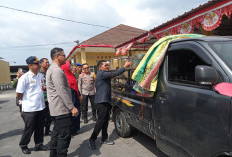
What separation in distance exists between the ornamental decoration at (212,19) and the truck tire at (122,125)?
3151 millimetres

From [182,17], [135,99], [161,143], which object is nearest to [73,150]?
[135,99]

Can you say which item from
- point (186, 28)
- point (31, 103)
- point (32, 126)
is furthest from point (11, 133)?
point (186, 28)

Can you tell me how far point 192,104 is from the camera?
1792 millimetres

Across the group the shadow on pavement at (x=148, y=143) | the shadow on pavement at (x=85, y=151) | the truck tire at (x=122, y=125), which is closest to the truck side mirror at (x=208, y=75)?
the shadow on pavement at (x=148, y=143)

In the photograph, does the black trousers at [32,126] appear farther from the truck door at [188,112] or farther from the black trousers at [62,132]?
the truck door at [188,112]

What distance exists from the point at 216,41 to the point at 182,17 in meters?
3.20

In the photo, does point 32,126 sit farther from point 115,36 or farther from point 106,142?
point 115,36

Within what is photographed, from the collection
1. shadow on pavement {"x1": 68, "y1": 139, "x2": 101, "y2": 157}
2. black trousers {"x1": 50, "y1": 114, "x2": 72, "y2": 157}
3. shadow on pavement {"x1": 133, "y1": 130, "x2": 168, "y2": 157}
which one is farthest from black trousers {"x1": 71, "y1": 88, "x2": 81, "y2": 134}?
shadow on pavement {"x1": 133, "y1": 130, "x2": 168, "y2": 157}

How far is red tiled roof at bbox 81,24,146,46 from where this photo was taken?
14484 mm

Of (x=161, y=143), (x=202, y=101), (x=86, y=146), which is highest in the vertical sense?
(x=202, y=101)

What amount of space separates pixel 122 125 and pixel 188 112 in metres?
2.14

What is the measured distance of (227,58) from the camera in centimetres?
167

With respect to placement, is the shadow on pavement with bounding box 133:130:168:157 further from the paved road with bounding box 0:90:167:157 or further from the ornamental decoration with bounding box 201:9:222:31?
the ornamental decoration with bounding box 201:9:222:31

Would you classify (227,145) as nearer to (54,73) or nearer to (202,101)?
(202,101)
